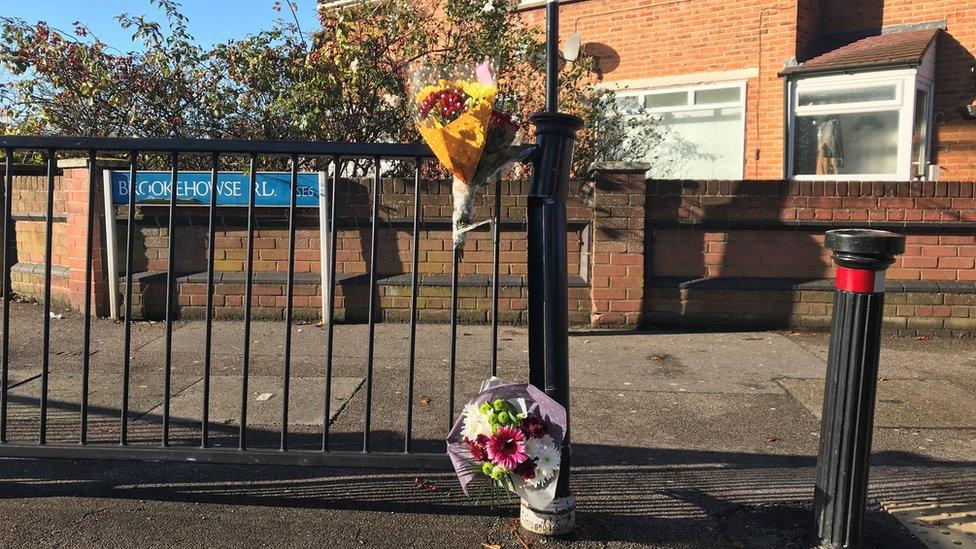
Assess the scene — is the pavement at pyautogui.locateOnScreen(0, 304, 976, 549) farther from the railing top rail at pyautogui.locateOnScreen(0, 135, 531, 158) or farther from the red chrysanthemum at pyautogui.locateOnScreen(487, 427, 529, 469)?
the railing top rail at pyautogui.locateOnScreen(0, 135, 531, 158)

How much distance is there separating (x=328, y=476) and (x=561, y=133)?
198 cm

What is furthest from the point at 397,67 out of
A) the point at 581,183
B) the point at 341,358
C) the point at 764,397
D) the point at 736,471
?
the point at 736,471

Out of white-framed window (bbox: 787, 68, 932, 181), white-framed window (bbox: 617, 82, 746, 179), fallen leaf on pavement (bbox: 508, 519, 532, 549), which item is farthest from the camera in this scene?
white-framed window (bbox: 617, 82, 746, 179)

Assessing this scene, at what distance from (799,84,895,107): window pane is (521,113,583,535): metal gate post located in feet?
30.5

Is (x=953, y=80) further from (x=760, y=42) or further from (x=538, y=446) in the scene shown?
(x=538, y=446)

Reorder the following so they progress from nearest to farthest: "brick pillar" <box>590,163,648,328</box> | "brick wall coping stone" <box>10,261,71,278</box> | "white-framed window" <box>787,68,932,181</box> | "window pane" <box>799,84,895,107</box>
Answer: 1. "brick pillar" <box>590,163,648,328</box>
2. "brick wall coping stone" <box>10,261,71,278</box>
3. "white-framed window" <box>787,68,932,181</box>
4. "window pane" <box>799,84,895,107</box>

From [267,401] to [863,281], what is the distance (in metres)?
3.56

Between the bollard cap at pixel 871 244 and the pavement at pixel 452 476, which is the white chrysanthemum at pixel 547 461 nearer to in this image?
the pavement at pixel 452 476

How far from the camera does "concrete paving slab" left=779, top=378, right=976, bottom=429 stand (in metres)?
4.66

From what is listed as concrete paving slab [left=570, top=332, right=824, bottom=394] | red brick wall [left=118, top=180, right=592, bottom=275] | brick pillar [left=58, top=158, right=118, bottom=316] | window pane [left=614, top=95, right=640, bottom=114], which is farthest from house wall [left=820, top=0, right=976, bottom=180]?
brick pillar [left=58, top=158, right=118, bottom=316]

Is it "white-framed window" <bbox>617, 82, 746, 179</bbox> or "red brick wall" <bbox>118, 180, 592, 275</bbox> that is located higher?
"white-framed window" <bbox>617, 82, 746, 179</bbox>

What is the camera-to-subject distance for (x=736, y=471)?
385 cm

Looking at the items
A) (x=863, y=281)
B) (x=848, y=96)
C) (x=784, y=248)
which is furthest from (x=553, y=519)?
(x=848, y=96)

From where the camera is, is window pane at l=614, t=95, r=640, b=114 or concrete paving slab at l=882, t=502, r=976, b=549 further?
window pane at l=614, t=95, r=640, b=114
